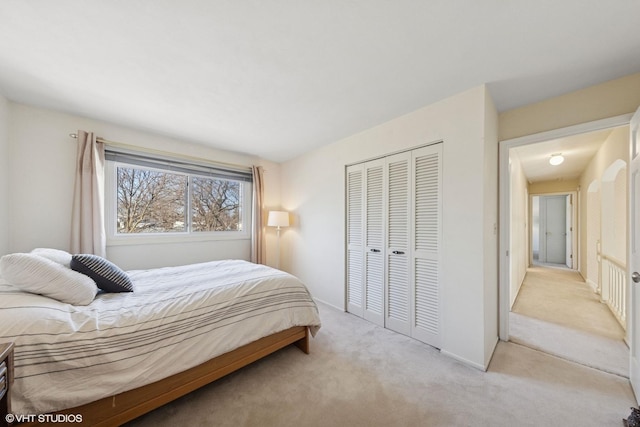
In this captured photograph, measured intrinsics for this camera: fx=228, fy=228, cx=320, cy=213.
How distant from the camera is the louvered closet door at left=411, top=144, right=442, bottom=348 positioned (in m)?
2.20

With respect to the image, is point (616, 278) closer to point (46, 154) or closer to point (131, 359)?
point (131, 359)

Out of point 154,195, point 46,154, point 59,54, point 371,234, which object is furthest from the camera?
point 154,195

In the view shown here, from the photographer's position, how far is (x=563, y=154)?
3.70 meters

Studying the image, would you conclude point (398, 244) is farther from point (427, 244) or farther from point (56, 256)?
point (56, 256)

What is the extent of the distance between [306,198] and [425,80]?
2.33 metres

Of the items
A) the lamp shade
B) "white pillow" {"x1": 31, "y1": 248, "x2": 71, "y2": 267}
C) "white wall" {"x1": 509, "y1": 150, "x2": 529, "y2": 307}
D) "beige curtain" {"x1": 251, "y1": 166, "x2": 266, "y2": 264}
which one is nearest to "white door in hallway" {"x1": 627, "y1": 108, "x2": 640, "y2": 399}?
"white wall" {"x1": 509, "y1": 150, "x2": 529, "y2": 307}

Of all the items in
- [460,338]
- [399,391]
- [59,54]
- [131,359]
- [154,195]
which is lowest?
[399,391]

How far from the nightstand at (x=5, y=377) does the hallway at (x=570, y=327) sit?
11.7 feet

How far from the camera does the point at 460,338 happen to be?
2.01m

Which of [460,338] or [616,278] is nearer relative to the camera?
[460,338]

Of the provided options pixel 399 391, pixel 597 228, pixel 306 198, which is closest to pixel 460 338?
pixel 399 391

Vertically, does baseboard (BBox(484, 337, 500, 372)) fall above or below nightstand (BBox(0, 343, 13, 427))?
below

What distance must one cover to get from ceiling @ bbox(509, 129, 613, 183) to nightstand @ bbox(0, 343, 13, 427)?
Answer: 13.0ft

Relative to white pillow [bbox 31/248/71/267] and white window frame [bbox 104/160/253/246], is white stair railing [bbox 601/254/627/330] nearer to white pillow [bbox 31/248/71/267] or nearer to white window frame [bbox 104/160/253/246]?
white window frame [bbox 104/160/253/246]
